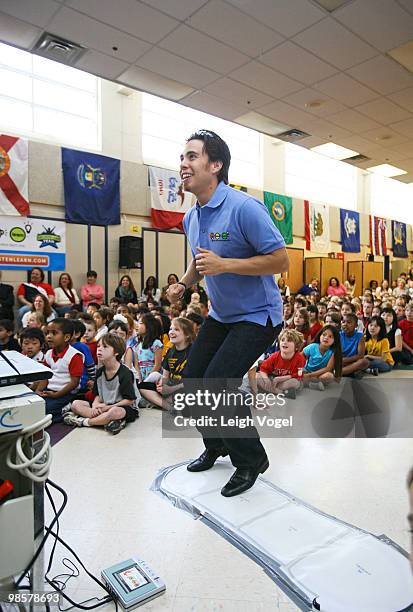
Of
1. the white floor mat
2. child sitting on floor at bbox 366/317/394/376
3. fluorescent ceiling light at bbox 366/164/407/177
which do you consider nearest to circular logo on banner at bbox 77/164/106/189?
child sitting on floor at bbox 366/317/394/376

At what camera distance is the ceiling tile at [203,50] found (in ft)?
14.1

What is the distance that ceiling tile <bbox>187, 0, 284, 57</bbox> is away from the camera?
3.89 m

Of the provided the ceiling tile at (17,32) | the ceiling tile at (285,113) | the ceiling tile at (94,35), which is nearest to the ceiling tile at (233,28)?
the ceiling tile at (94,35)

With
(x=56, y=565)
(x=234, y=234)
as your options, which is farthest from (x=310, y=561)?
(x=234, y=234)

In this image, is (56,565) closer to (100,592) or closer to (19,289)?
(100,592)

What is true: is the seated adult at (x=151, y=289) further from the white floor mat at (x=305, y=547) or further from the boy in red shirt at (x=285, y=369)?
the white floor mat at (x=305, y=547)

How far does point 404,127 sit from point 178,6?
4.69 meters

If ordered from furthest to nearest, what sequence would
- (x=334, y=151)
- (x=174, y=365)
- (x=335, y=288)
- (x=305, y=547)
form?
(x=335, y=288)
(x=334, y=151)
(x=174, y=365)
(x=305, y=547)

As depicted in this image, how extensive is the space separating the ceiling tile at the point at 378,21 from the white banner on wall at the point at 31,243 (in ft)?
17.1

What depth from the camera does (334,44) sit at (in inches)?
176

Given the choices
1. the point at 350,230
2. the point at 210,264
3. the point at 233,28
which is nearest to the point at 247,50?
the point at 233,28

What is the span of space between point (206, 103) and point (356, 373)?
168 inches

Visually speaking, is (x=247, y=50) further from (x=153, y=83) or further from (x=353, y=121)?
(x=353, y=121)

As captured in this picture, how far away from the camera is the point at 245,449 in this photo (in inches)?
67.5
